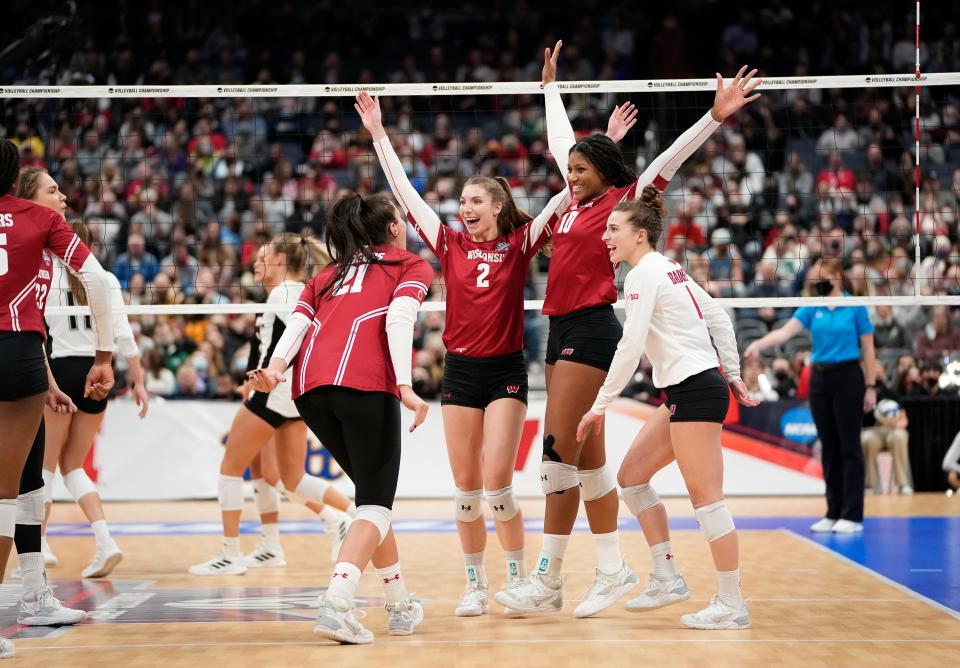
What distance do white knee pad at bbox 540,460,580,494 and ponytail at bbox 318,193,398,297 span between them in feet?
4.48

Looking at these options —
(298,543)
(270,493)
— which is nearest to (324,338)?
(270,493)

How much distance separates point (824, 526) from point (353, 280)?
539 centimetres

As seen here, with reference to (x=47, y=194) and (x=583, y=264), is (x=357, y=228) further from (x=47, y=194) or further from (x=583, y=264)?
(x=47, y=194)

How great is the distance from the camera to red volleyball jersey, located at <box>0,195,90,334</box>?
15.5ft

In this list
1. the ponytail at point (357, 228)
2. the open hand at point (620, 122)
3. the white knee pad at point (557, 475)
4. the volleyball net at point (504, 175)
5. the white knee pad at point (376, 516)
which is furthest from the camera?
the volleyball net at point (504, 175)

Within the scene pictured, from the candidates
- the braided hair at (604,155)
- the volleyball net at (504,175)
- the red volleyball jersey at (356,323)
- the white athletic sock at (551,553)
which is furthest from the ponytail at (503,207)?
the volleyball net at (504,175)

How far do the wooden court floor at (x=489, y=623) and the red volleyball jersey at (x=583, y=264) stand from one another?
1.60 meters

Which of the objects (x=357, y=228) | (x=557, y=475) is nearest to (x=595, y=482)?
(x=557, y=475)

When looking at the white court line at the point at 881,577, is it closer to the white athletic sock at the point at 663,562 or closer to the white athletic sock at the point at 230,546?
the white athletic sock at the point at 663,562

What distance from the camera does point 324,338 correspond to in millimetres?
4828

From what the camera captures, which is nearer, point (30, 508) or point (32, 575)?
point (32, 575)

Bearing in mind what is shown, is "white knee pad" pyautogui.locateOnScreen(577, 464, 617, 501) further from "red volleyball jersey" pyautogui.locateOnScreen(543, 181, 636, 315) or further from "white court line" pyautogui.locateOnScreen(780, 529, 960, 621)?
"white court line" pyautogui.locateOnScreen(780, 529, 960, 621)

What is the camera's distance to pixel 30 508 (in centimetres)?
533

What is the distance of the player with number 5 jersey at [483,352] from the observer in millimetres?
5445
